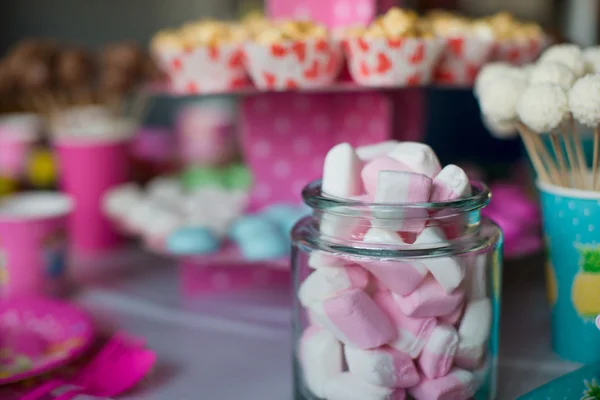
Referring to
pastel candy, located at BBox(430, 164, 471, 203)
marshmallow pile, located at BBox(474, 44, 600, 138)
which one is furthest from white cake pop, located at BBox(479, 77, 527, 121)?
pastel candy, located at BBox(430, 164, 471, 203)

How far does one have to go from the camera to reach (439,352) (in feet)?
1.67

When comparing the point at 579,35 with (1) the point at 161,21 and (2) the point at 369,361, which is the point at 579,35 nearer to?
(2) the point at 369,361

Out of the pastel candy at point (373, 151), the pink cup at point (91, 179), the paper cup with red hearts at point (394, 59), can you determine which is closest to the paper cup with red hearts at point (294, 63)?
the paper cup with red hearts at point (394, 59)

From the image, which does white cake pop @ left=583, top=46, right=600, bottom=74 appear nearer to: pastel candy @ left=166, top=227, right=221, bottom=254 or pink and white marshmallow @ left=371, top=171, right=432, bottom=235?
pink and white marshmallow @ left=371, top=171, right=432, bottom=235

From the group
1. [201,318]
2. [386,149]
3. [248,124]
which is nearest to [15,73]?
[248,124]

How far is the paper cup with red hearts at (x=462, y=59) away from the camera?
71cm

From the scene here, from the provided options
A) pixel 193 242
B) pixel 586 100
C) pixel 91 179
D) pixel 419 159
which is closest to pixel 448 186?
pixel 419 159

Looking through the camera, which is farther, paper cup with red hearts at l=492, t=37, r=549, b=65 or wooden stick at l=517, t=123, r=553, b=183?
paper cup with red hearts at l=492, t=37, r=549, b=65

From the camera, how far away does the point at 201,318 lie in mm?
775

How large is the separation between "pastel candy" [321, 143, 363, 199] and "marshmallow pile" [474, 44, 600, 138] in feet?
0.50

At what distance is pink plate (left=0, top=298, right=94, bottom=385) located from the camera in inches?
24.4

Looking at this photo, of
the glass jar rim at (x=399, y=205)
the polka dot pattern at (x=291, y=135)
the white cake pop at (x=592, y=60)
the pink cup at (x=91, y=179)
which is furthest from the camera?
the pink cup at (x=91, y=179)

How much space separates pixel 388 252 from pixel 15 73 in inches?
30.2

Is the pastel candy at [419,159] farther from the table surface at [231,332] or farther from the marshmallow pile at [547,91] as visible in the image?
the table surface at [231,332]
